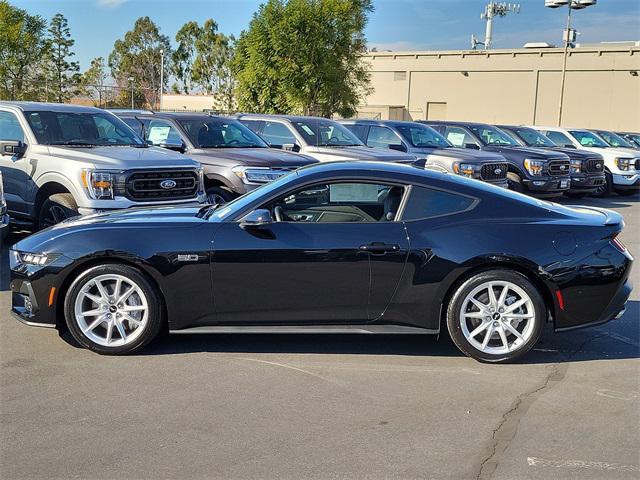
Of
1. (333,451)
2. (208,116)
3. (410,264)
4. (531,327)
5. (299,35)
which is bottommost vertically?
(333,451)

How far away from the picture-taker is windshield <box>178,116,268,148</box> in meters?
11.7

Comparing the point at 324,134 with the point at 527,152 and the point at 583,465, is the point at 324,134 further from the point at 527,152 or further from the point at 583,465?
the point at 583,465

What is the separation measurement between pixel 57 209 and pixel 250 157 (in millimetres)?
3076

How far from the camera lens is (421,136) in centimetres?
1572

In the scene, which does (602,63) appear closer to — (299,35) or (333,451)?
(299,35)

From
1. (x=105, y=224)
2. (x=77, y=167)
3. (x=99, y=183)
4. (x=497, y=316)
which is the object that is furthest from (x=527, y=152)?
(x=105, y=224)

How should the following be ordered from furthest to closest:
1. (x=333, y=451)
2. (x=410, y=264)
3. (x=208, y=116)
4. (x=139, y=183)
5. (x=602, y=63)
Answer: (x=602, y=63), (x=208, y=116), (x=139, y=183), (x=410, y=264), (x=333, y=451)

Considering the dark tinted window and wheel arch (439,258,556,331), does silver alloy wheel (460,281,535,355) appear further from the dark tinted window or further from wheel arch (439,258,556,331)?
the dark tinted window

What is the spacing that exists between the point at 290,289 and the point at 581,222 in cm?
234

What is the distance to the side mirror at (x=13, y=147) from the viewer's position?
9.30 metres

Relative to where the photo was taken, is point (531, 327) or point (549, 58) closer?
point (531, 327)

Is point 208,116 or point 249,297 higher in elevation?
point 208,116

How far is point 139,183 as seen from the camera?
28.8 ft

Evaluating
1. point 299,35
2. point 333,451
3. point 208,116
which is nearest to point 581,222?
point 333,451
